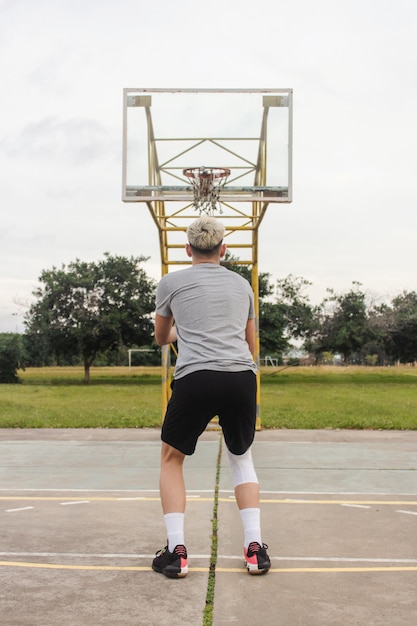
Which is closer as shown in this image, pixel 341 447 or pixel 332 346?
pixel 341 447

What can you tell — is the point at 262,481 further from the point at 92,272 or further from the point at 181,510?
the point at 92,272

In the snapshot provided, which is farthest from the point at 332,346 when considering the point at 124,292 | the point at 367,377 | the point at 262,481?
the point at 262,481

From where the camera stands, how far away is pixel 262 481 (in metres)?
7.00

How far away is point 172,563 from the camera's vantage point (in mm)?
3879

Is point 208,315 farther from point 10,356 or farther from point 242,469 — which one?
point 10,356

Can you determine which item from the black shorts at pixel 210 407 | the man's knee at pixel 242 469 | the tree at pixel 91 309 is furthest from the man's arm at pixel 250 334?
the tree at pixel 91 309

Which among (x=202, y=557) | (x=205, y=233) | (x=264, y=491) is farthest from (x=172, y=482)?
(x=264, y=491)

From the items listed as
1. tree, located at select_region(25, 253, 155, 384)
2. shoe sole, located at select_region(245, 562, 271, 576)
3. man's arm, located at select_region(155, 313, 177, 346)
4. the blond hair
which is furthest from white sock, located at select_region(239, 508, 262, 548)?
tree, located at select_region(25, 253, 155, 384)

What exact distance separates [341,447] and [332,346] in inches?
1326

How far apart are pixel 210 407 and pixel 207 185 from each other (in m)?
6.86

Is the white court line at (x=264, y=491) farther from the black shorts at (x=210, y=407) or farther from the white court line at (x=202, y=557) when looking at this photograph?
the black shorts at (x=210, y=407)

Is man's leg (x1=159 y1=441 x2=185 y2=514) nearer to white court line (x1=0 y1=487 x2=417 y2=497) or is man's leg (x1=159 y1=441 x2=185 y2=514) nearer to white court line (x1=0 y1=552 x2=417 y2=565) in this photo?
white court line (x1=0 y1=552 x2=417 y2=565)

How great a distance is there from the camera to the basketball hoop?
10.3m

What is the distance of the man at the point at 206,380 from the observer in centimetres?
394
